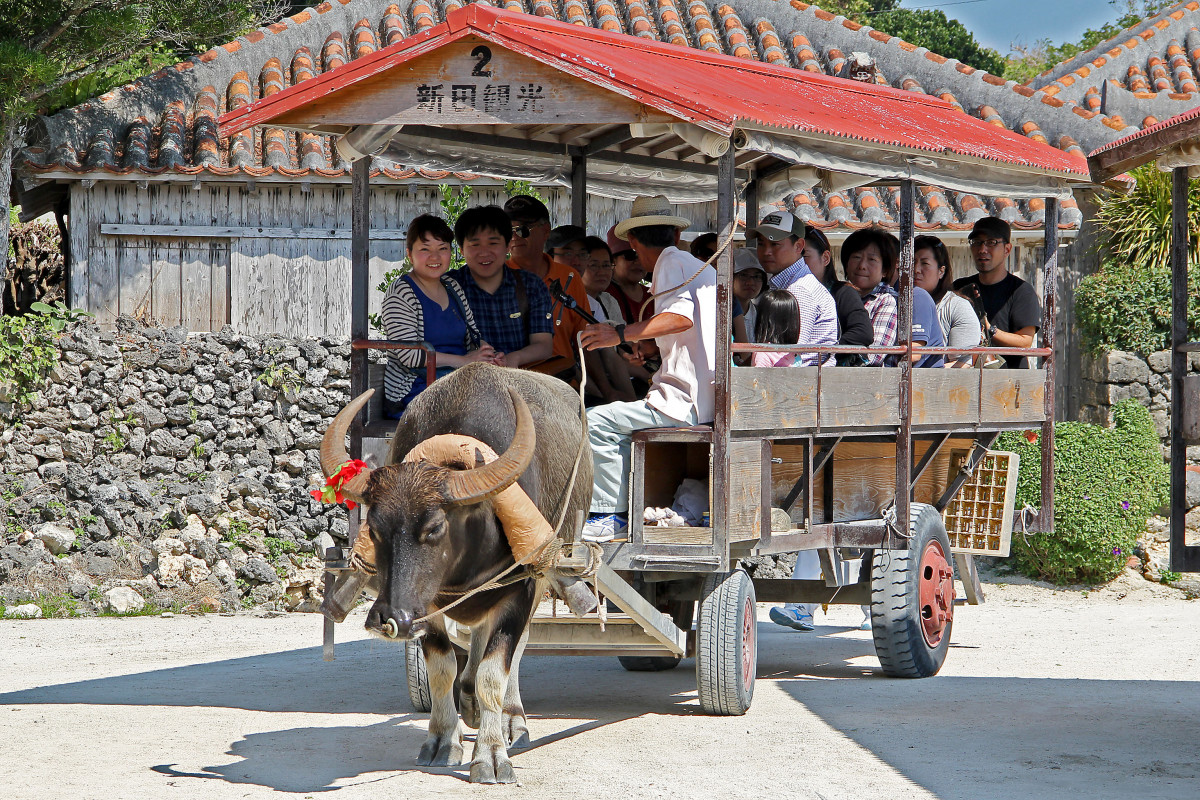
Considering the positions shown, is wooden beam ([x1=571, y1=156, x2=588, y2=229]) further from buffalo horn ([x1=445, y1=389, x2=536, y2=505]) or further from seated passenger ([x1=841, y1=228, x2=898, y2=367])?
buffalo horn ([x1=445, y1=389, x2=536, y2=505])

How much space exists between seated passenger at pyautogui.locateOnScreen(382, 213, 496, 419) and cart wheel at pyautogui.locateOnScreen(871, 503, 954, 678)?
8.24 feet

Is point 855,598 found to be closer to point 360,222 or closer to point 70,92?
point 360,222

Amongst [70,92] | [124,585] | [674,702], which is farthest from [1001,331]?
[70,92]

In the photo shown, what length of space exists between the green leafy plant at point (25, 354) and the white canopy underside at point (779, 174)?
3810mm

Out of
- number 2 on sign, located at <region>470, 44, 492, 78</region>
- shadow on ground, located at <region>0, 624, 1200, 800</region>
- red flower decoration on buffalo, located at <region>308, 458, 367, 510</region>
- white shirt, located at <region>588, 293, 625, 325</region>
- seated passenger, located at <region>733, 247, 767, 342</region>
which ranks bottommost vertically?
shadow on ground, located at <region>0, 624, 1200, 800</region>

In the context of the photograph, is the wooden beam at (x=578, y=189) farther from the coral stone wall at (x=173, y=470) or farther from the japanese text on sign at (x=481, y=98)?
the coral stone wall at (x=173, y=470)

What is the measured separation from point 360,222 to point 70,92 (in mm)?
6944

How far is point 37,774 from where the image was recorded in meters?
4.97

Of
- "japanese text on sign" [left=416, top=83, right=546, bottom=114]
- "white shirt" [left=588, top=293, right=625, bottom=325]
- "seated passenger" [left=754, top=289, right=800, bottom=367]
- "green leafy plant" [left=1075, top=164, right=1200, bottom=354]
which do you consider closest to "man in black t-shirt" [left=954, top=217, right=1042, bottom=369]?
"seated passenger" [left=754, top=289, right=800, bottom=367]

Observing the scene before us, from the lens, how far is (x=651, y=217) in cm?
607

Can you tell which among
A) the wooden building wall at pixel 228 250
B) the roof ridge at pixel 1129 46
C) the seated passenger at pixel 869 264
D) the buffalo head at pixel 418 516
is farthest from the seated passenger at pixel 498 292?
the roof ridge at pixel 1129 46

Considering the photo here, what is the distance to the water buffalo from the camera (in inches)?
177

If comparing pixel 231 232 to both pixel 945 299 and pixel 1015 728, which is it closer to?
pixel 945 299

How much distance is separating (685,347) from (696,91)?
3.66ft
